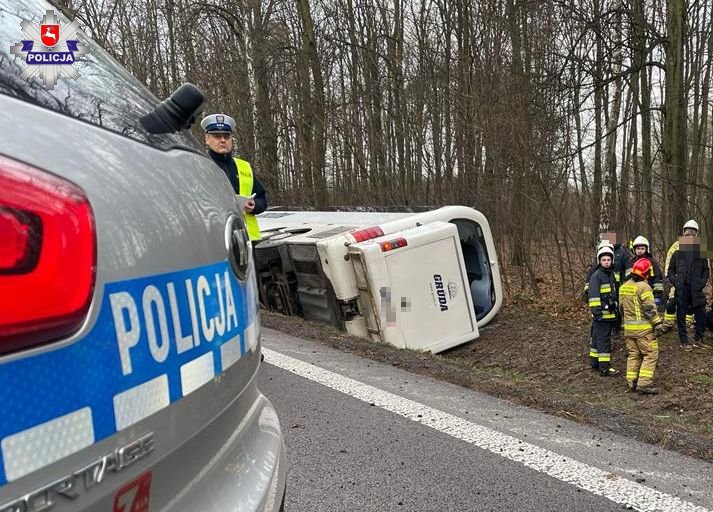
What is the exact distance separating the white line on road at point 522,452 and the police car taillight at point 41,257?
7.47 ft

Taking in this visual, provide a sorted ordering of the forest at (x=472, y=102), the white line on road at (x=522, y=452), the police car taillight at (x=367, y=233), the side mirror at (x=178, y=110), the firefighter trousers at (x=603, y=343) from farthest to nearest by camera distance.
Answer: the forest at (x=472, y=102) → the firefighter trousers at (x=603, y=343) → the police car taillight at (x=367, y=233) → the white line on road at (x=522, y=452) → the side mirror at (x=178, y=110)

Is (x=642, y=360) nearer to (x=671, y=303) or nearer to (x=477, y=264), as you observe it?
(x=671, y=303)

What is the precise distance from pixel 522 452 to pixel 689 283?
6.50 meters

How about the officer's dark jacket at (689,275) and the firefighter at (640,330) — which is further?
the officer's dark jacket at (689,275)

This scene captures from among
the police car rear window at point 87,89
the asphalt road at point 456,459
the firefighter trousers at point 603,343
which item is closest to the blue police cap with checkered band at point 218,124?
the asphalt road at point 456,459

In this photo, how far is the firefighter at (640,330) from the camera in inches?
240

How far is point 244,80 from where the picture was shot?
49.3ft

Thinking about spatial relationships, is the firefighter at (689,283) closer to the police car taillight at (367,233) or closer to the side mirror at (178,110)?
the police car taillight at (367,233)

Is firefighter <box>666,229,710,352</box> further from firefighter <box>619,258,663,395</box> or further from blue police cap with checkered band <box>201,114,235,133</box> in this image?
blue police cap with checkered band <box>201,114,235,133</box>

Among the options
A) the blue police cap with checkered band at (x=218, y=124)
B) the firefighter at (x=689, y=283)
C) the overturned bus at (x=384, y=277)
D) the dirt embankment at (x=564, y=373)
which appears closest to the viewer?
the dirt embankment at (x=564, y=373)

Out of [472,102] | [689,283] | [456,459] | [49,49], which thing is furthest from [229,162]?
[472,102]

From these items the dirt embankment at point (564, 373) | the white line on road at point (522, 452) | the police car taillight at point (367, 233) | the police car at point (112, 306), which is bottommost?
the dirt embankment at point (564, 373)

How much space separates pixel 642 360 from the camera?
246 inches

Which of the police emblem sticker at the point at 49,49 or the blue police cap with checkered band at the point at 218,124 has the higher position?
the blue police cap with checkered band at the point at 218,124
